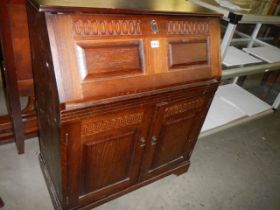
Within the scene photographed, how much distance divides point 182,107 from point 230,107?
4.18 feet

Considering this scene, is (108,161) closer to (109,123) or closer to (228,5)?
(109,123)

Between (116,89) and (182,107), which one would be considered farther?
(182,107)

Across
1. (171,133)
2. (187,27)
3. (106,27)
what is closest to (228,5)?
(187,27)

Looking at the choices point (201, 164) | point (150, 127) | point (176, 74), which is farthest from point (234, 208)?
point (176, 74)

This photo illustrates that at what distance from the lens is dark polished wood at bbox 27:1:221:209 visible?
881 millimetres

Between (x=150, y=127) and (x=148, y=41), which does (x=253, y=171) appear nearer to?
(x=150, y=127)

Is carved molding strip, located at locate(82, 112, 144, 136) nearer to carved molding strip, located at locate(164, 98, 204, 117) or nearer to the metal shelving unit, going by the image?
carved molding strip, located at locate(164, 98, 204, 117)

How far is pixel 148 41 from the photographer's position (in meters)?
1.03

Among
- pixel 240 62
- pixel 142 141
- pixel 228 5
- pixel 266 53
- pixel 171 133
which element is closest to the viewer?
pixel 142 141

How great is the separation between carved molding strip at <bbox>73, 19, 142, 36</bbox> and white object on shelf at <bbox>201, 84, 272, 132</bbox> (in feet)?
4.22

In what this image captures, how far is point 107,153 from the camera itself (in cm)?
120

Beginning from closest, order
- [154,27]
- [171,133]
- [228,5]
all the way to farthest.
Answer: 1. [154,27]
2. [171,133]
3. [228,5]

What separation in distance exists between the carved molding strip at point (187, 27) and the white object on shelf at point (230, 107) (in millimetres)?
1016

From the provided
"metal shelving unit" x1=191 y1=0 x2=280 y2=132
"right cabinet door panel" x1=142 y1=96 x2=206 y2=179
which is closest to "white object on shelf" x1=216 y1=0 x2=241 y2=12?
"metal shelving unit" x1=191 y1=0 x2=280 y2=132
